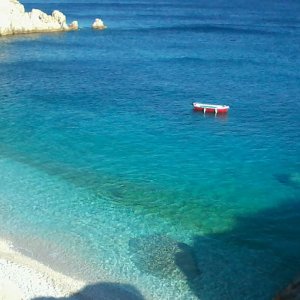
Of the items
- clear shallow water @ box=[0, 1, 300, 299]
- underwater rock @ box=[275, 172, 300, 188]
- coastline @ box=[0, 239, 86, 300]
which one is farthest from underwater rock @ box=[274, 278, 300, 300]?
underwater rock @ box=[275, 172, 300, 188]

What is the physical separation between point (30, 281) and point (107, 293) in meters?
3.95

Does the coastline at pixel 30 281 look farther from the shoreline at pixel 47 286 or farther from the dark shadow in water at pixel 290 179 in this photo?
the dark shadow in water at pixel 290 179

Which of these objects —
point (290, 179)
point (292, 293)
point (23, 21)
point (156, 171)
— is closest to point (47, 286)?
point (292, 293)

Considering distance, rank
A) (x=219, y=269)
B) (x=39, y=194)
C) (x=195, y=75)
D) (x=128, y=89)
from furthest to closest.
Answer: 1. (x=195, y=75)
2. (x=128, y=89)
3. (x=39, y=194)
4. (x=219, y=269)

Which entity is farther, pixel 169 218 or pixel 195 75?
pixel 195 75

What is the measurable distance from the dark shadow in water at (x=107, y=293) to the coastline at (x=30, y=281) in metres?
0.34

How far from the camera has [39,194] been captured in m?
34.0

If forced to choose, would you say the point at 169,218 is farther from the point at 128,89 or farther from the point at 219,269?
the point at 128,89

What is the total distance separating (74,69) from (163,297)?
2234 inches

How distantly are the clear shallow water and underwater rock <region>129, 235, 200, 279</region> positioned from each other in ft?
0.33

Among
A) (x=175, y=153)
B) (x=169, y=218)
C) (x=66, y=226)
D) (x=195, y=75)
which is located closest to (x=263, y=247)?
(x=169, y=218)

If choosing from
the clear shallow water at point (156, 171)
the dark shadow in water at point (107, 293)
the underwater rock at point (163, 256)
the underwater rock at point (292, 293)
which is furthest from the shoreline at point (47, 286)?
the underwater rock at point (292, 293)

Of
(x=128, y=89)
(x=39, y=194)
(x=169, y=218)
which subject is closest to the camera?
(x=169, y=218)

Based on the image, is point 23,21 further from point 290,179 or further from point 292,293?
point 292,293
